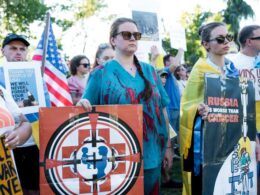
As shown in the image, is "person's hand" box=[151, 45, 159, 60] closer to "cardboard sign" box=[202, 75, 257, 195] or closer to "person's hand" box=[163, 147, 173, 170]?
"cardboard sign" box=[202, 75, 257, 195]

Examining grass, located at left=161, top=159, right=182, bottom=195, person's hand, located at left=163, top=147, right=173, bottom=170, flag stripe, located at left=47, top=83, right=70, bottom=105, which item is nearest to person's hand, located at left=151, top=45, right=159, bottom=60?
flag stripe, located at left=47, top=83, right=70, bottom=105

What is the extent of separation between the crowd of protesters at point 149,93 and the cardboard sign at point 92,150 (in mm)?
130

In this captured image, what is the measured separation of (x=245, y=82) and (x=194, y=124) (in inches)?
21.2

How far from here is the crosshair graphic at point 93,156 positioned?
8.61 ft

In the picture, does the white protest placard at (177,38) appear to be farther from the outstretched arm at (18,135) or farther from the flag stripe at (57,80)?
the outstretched arm at (18,135)

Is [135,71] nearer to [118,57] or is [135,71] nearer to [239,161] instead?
[118,57]

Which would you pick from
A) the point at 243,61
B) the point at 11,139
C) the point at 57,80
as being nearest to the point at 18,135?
the point at 11,139

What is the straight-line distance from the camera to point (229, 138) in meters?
3.31

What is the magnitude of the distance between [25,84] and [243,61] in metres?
2.09

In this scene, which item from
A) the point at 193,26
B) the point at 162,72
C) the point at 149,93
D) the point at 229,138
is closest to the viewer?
the point at 149,93

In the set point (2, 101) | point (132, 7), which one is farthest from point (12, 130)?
point (132, 7)

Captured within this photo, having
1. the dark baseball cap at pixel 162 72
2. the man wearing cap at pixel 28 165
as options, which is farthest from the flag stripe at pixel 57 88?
the man wearing cap at pixel 28 165

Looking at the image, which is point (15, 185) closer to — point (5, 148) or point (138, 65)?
point (5, 148)

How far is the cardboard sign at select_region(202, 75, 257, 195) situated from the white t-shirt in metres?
0.64
